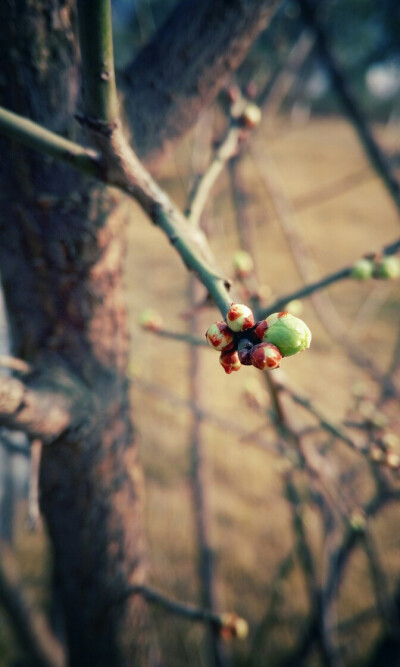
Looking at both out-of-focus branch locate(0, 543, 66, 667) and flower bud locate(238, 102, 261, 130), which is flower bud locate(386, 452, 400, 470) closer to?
flower bud locate(238, 102, 261, 130)

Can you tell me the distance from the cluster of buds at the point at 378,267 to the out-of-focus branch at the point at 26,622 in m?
2.01

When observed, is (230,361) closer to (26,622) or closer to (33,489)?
(33,489)

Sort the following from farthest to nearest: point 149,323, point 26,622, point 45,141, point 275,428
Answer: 1. point 26,622
2. point 275,428
3. point 149,323
4. point 45,141

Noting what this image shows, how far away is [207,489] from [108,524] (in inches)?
36.3

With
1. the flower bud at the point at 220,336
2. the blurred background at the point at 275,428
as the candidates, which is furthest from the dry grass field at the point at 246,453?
the flower bud at the point at 220,336

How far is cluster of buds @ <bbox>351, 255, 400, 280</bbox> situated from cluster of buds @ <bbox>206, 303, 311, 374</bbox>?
0.52 meters

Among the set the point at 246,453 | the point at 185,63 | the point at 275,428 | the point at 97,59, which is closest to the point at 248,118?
the point at 185,63

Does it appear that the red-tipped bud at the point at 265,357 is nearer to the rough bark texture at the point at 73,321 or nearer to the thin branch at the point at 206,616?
the rough bark texture at the point at 73,321

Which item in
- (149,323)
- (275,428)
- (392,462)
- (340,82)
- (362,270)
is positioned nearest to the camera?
(362,270)

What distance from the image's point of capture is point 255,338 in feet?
1.40

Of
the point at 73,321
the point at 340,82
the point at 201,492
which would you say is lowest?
the point at 201,492

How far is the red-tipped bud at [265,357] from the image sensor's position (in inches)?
15.6

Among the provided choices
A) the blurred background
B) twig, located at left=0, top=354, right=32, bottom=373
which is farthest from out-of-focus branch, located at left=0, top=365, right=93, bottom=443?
the blurred background

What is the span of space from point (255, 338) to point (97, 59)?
342 millimetres
